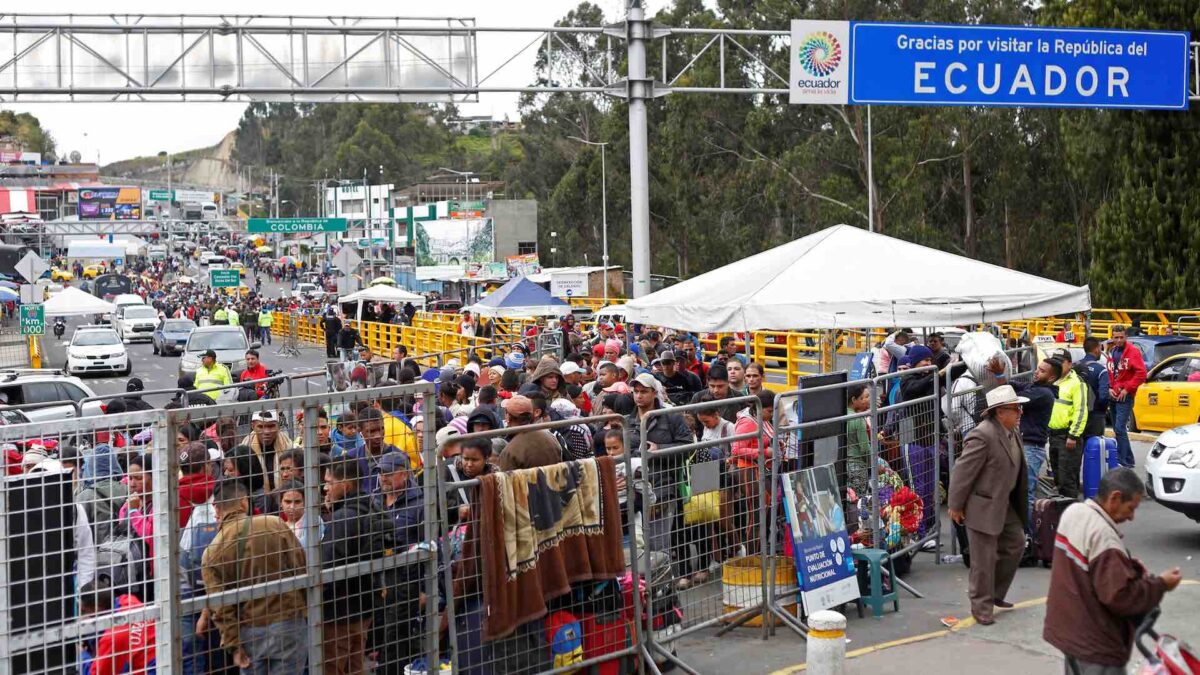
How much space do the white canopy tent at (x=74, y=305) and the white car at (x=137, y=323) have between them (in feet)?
30.0

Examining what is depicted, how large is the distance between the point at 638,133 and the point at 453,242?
226 feet

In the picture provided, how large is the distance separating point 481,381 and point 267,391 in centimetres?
373

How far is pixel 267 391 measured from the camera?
16.9m

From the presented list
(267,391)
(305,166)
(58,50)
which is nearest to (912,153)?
(58,50)

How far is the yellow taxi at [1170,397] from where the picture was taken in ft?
58.4

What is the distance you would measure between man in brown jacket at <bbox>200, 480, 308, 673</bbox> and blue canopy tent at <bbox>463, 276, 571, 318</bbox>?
20.4 m

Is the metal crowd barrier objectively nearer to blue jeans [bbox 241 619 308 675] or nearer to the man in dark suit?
blue jeans [bbox 241 619 308 675]

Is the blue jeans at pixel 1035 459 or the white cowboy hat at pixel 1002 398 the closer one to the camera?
the white cowboy hat at pixel 1002 398

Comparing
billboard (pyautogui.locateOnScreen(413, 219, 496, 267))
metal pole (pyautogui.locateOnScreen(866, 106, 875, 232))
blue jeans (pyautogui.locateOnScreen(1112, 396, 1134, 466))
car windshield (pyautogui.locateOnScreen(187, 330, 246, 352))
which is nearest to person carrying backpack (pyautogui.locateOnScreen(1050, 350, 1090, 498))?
blue jeans (pyautogui.locateOnScreen(1112, 396, 1134, 466))

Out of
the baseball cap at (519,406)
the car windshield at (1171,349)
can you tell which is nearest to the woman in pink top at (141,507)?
the baseball cap at (519,406)

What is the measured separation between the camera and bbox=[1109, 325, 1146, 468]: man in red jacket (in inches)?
553

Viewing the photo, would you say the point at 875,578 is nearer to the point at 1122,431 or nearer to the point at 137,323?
the point at 1122,431

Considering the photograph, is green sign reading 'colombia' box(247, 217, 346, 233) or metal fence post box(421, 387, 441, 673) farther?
green sign reading 'colombia' box(247, 217, 346, 233)

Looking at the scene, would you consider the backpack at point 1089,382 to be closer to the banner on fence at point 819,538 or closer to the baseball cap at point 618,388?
the banner on fence at point 819,538
